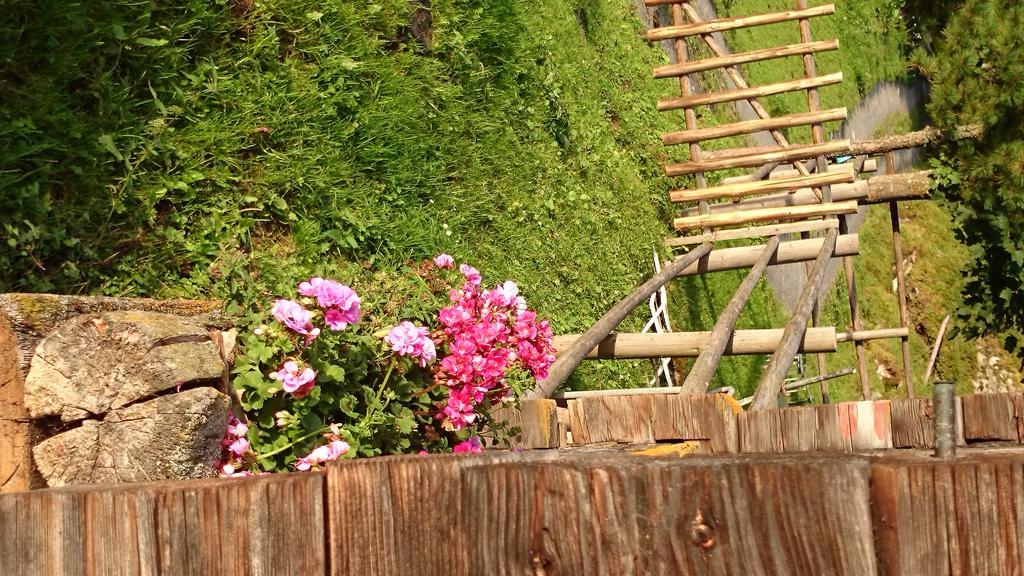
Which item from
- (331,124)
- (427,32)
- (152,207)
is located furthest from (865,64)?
(152,207)

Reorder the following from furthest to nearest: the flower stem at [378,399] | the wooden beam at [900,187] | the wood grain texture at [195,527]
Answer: the wooden beam at [900,187], the flower stem at [378,399], the wood grain texture at [195,527]

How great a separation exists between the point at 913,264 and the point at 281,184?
18.0 m

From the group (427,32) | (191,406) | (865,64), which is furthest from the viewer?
(865,64)

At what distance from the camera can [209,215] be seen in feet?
16.0

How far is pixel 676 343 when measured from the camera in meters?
7.48

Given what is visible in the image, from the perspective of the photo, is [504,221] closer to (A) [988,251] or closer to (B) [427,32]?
(B) [427,32]

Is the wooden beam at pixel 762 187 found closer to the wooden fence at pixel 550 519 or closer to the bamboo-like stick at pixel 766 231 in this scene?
the bamboo-like stick at pixel 766 231

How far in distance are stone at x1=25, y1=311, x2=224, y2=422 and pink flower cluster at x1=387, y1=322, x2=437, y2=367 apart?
62 centimetres

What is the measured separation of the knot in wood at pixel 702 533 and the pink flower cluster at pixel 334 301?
2.04m

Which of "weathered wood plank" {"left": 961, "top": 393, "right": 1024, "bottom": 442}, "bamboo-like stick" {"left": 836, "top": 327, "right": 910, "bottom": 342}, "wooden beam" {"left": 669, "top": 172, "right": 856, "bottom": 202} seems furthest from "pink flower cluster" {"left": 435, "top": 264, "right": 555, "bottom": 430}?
"bamboo-like stick" {"left": 836, "top": 327, "right": 910, "bottom": 342}

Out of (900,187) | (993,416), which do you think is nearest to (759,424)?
(993,416)

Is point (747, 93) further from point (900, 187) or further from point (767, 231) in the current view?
point (900, 187)

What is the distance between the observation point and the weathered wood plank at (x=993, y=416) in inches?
108

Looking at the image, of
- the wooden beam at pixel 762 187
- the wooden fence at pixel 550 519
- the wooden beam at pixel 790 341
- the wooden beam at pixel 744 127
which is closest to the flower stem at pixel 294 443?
the wooden fence at pixel 550 519
